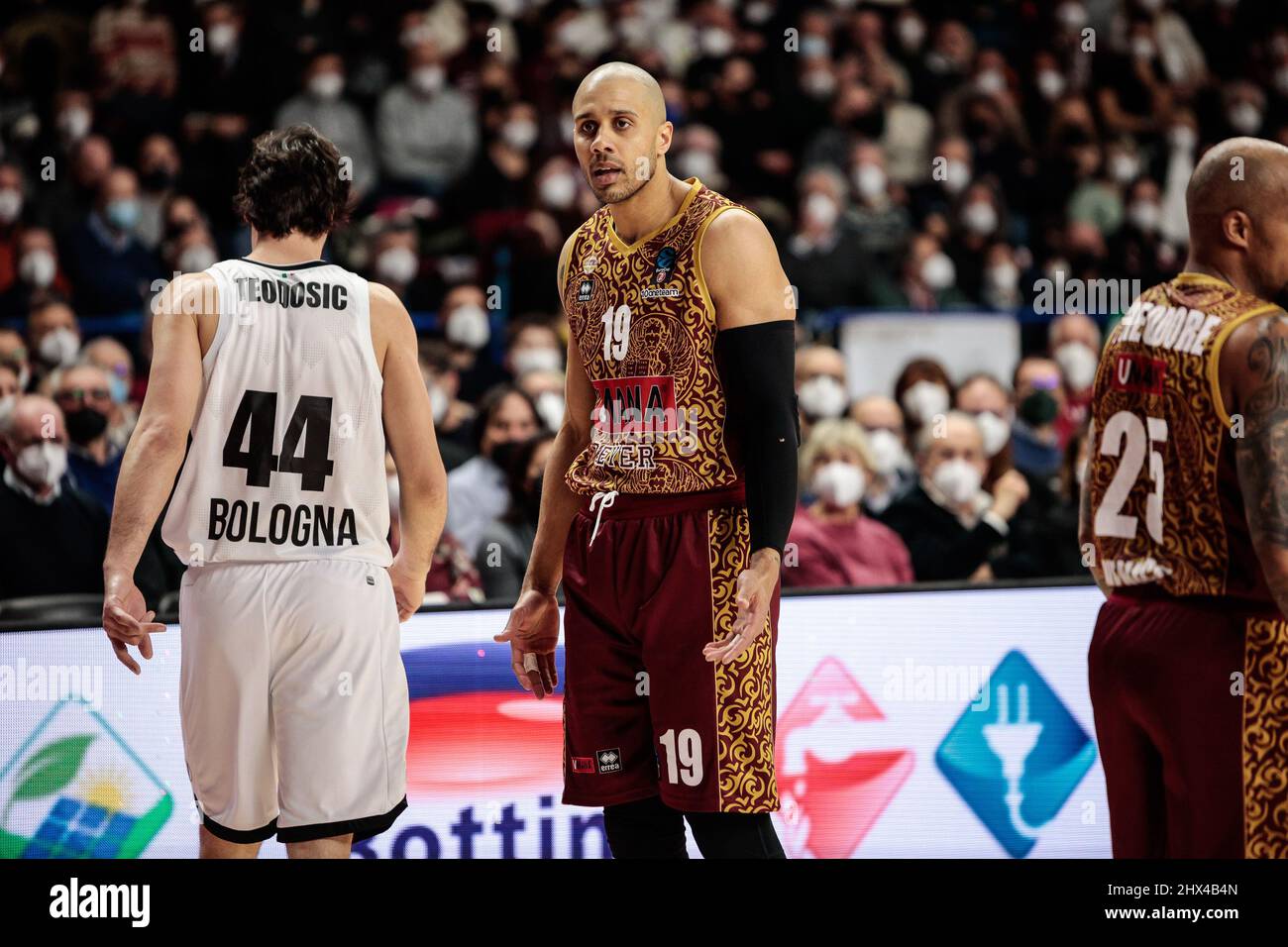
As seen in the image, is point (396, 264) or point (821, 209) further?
point (821, 209)

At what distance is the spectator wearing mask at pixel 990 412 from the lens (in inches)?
260

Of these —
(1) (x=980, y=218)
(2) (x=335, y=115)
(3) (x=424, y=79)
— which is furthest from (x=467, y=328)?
(1) (x=980, y=218)

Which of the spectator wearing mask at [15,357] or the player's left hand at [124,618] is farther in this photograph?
the spectator wearing mask at [15,357]

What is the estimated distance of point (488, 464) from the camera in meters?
5.82

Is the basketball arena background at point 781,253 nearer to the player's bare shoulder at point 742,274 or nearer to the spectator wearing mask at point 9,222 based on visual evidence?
the spectator wearing mask at point 9,222

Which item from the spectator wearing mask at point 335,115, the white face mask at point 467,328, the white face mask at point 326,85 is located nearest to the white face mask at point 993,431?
the white face mask at point 467,328

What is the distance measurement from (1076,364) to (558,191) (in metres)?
3.13

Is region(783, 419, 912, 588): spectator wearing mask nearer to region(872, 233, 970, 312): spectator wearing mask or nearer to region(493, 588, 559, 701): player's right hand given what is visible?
region(493, 588, 559, 701): player's right hand

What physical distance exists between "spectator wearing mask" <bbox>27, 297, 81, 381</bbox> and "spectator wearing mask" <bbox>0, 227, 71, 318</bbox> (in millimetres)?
964

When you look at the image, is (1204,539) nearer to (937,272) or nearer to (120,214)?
(937,272)

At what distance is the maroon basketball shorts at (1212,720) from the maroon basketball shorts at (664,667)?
2.49 ft

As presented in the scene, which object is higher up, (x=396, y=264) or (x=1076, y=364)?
(x=396, y=264)

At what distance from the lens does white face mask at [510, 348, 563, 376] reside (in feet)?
24.0
